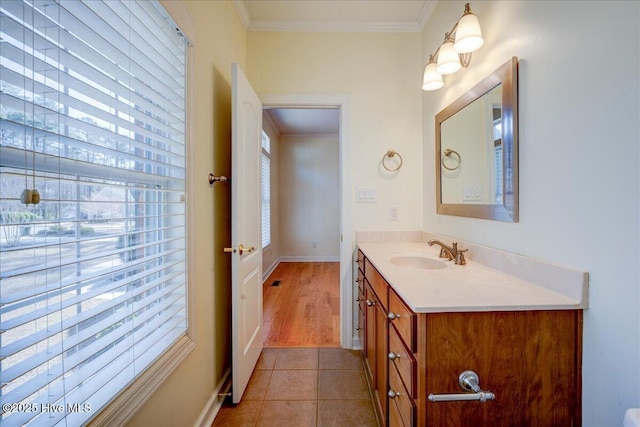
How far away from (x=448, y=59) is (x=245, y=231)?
5.17 ft

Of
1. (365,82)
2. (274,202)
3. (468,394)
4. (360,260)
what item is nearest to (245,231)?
(360,260)

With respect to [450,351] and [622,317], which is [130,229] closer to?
[450,351]

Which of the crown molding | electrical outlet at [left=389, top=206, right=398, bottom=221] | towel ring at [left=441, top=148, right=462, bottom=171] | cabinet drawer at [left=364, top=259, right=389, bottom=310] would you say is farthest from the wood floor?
the crown molding

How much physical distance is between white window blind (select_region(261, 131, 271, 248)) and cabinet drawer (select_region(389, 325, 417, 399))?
11.2ft

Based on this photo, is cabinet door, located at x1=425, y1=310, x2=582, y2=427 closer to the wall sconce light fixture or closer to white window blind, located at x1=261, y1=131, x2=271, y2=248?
the wall sconce light fixture

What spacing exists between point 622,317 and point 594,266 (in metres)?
0.15

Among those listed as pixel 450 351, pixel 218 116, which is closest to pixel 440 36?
pixel 218 116

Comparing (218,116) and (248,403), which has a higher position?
(218,116)

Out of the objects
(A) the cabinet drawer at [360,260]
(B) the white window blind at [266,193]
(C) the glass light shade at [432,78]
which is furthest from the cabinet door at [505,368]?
(B) the white window blind at [266,193]

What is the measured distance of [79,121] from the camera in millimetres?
672

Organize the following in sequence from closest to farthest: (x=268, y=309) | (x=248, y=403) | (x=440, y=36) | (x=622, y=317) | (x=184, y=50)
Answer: (x=622, y=317), (x=184, y=50), (x=248, y=403), (x=440, y=36), (x=268, y=309)

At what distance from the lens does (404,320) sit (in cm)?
92

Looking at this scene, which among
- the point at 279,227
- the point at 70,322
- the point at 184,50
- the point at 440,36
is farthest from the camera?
the point at 279,227

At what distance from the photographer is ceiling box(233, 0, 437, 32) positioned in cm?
188
